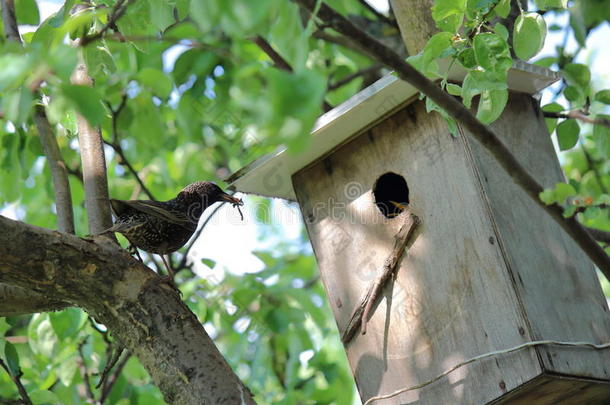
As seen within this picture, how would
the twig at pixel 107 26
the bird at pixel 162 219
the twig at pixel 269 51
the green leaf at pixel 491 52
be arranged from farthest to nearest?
the twig at pixel 269 51
the bird at pixel 162 219
the green leaf at pixel 491 52
the twig at pixel 107 26

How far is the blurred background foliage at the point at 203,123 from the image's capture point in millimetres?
1511

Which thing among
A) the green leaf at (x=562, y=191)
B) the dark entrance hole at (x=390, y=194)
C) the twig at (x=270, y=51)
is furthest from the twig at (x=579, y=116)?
the twig at (x=270, y=51)

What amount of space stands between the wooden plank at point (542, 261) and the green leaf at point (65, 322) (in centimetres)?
178

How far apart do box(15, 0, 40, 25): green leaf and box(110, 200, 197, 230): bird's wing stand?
40.9 inches

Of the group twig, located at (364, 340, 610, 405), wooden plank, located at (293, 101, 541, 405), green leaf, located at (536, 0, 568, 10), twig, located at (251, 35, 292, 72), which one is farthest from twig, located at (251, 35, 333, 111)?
twig, located at (364, 340, 610, 405)

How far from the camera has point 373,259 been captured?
130 inches

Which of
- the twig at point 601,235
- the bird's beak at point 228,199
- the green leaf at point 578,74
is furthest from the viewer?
the bird's beak at point 228,199

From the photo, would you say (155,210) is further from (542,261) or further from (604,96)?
(604,96)

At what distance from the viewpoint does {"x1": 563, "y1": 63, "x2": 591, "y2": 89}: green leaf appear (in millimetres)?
3031

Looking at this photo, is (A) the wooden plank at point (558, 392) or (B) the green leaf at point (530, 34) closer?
(B) the green leaf at point (530, 34)

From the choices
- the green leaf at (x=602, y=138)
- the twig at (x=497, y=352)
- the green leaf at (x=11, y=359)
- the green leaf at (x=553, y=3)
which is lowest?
the twig at (x=497, y=352)

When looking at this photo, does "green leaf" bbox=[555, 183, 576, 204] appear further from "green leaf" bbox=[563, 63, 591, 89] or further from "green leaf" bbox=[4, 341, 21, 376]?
"green leaf" bbox=[4, 341, 21, 376]

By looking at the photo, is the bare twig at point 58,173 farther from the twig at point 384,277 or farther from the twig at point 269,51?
the twig at point 384,277

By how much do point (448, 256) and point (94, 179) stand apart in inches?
56.5
